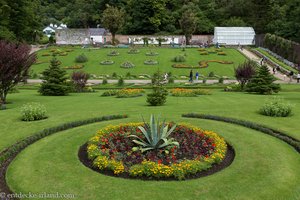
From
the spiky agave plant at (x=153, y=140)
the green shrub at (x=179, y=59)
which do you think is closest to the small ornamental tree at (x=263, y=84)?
the spiky agave plant at (x=153, y=140)

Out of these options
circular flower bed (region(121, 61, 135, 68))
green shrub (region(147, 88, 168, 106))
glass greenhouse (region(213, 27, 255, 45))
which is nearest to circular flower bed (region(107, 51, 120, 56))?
circular flower bed (region(121, 61, 135, 68))

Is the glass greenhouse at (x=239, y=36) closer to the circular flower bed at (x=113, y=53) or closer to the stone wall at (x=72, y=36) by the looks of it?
the circular flower bed at (x=113, y=53)

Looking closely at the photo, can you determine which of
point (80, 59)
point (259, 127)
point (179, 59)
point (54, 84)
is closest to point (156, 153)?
point (259, 127)

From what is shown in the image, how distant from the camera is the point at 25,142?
1191 centimetres

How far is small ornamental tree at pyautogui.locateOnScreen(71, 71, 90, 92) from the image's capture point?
99.0 ft

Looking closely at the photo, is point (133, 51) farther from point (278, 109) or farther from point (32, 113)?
point (278, 109)

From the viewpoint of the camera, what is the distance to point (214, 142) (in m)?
11.4

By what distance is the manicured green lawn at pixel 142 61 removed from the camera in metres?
45.1

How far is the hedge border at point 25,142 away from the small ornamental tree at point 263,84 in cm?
1548

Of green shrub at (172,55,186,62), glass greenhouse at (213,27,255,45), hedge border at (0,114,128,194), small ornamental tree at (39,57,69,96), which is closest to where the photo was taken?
hedge border at (0,114,128,194)

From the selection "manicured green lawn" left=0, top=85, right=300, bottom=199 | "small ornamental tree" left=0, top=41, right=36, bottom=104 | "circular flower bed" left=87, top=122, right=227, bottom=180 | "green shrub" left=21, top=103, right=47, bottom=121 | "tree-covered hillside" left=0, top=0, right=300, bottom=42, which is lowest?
"manicured green lawn" left=0, top=85, right=300, bottom=199

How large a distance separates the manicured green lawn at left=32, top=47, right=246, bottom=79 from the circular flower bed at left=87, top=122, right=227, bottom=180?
30.3m

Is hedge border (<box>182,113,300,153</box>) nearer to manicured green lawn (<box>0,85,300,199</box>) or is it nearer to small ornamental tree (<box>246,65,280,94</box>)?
manicured green lawn (<box>0,85,300,199</box>)

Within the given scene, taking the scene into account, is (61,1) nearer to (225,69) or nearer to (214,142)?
(225,69)
